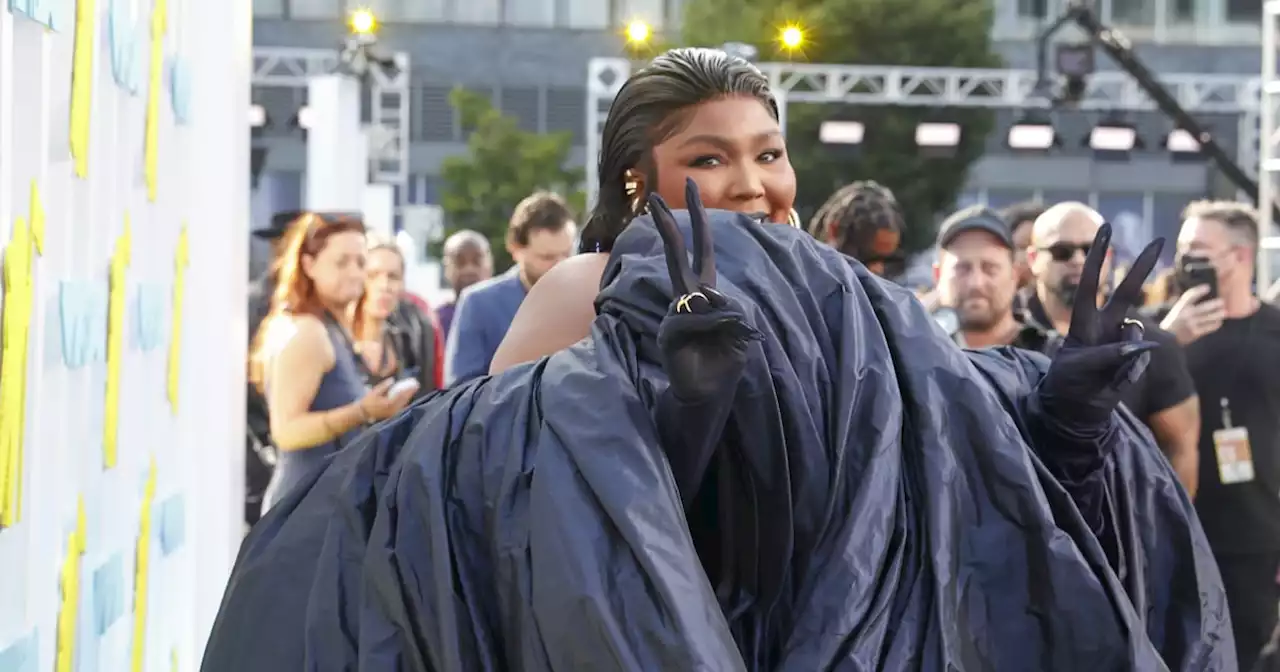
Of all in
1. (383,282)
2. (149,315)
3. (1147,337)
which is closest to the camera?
(149,315)

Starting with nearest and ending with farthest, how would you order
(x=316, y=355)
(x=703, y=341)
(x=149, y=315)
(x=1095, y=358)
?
(x=703, y=341) < (x=1095, y=358) < (x=149, y=315) < (x=316, y=355)

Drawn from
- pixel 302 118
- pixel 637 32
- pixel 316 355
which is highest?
pixel 637 32

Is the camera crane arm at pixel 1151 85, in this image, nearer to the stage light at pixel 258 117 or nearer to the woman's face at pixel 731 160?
the stage light at pixel 258 117

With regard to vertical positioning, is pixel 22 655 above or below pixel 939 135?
below

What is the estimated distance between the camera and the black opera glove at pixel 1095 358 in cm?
197

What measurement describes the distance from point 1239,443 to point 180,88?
3.11m

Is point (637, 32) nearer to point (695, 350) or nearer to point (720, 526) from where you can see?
point (720, 526)

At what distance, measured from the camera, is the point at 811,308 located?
2010 millimetres

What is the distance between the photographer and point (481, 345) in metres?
5.62

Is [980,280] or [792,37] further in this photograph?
[792,37]

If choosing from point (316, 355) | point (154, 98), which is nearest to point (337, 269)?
point (316, 355)

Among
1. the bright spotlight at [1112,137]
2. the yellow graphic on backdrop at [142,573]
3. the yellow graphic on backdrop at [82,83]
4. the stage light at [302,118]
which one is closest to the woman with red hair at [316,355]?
the yellow graphic on backdrop at [142,573]

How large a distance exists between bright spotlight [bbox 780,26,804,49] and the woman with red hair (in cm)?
1510

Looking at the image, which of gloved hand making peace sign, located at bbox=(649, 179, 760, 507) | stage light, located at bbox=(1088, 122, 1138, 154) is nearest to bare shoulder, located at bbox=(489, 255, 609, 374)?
gloved hand making peace sign, located at bbox=(649, 179, 760, 507)
